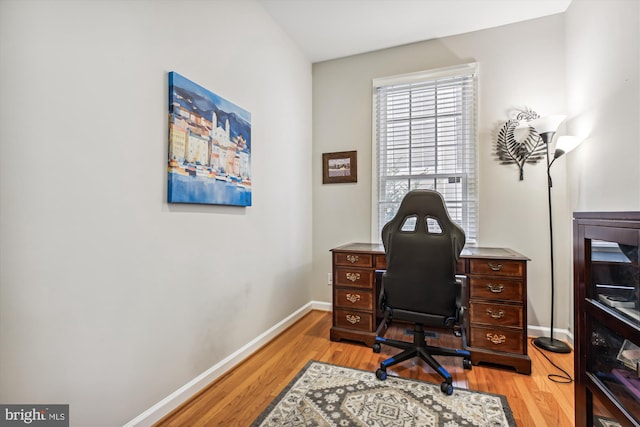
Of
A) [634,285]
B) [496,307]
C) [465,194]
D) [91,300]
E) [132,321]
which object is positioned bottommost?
[496,307]

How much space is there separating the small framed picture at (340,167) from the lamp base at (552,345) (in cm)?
215

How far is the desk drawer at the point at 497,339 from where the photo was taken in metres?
2.03

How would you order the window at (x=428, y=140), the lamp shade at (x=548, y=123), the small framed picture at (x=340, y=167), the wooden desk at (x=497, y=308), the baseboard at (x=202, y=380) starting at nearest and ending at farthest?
the baseboard at (x=202, y=380)
the wooden desk at (x=497, y=308)
the lamp shade at (x=548, y=123)
the window at (x=428, y=140)
the small framed picture at (x=340, y=167)

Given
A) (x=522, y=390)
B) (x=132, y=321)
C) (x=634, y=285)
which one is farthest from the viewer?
(x=522, y=390)

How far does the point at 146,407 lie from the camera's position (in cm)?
147

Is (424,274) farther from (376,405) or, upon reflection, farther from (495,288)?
(376,405)

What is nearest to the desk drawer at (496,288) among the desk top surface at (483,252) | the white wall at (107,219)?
the desk top surface at (483,252)

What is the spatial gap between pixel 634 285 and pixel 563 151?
1.71m

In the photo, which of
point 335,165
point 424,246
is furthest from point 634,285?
point 335,165

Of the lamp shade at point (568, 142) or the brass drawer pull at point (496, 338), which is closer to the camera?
the brass drawer pull at point (496, 338)

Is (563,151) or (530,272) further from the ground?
(563,151)

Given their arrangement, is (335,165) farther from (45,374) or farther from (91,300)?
(45,374)

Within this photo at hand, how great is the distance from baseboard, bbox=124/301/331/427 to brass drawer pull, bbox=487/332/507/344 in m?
1.70

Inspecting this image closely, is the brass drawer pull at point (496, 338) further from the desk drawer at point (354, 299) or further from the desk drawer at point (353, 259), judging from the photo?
the desk drawer at point (353, 259)
